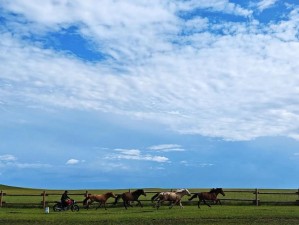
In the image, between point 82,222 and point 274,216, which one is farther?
point 274,216

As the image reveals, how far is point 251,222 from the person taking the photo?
81.7 feet

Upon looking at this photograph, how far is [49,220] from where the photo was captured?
27.9m

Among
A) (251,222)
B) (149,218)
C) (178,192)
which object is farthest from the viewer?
(178,192)

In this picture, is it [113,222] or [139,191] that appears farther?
[139,191]

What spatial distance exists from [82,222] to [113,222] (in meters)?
1.82

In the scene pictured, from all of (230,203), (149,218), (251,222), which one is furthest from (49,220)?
(230,203)

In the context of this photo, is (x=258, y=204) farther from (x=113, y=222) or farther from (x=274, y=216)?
(x=113, y=222)

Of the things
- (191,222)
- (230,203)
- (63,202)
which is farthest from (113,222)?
(230,203)

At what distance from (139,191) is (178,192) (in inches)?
135

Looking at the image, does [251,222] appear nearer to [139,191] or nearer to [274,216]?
[274,216]

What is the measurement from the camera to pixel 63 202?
122 feet

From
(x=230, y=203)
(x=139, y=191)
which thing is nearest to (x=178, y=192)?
(x=139, y=191)

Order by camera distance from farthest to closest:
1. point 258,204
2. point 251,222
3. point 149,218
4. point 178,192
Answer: point 258,204, point 178,192, point 149,218, point 251,222

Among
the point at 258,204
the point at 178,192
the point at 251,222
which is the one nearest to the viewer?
the point at 251,222
